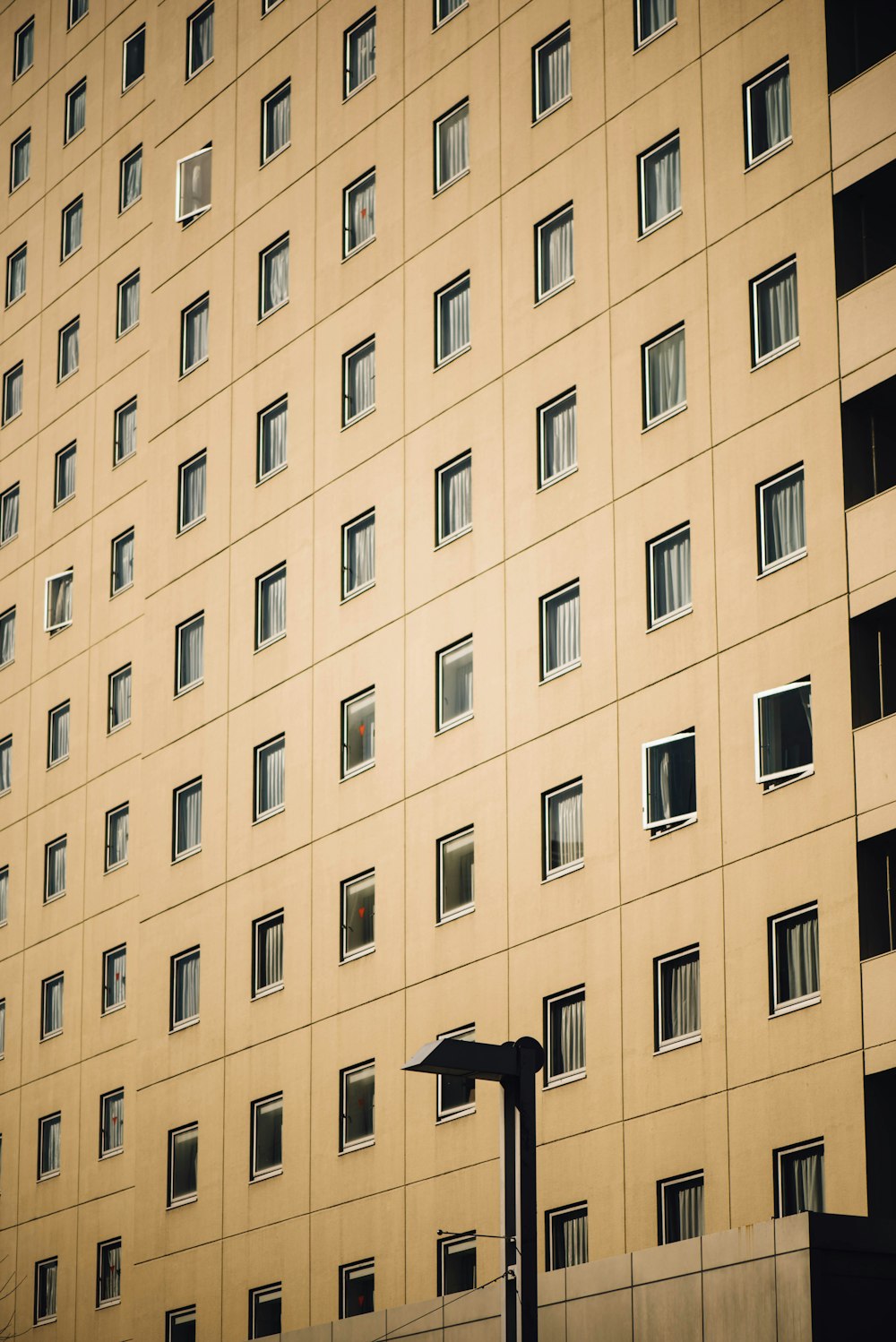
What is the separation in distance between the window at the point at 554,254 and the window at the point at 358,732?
8.59 metres

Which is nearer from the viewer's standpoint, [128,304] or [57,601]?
[128,304]

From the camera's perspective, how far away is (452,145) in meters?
46.2

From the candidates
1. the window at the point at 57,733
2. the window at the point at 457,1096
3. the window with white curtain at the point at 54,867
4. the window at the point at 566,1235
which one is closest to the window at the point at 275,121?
the window at the point at 57,733

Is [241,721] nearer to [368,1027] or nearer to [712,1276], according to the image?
[368,1027]

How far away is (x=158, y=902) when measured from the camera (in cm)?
5038

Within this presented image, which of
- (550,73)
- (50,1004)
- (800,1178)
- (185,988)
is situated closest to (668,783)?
(800,1178)

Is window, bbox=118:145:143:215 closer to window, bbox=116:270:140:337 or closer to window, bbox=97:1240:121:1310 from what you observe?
window, bbox=116:270:140:337

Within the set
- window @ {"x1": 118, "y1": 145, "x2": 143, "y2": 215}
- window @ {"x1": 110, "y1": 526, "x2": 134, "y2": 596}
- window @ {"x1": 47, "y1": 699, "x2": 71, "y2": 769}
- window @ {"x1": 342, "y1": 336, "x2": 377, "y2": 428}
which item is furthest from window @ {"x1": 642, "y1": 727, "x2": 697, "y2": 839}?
window @ {"x1": 118, "y1": 145, "x2": 143, "y2": 215}

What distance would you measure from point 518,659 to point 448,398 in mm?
6049

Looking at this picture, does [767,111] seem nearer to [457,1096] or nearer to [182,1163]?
[457,1096]

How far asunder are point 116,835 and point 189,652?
5.67 metres

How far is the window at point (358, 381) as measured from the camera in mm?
47156

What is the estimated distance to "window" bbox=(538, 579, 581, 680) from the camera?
1604 inches

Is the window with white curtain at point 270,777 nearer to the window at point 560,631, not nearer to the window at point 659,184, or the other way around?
the window at point 560,631
